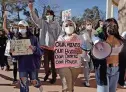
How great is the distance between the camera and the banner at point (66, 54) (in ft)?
24.5

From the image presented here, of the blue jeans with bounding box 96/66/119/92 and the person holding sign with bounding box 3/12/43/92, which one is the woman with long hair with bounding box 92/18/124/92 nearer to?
the blue jeans with bounding box 96/66/119/92

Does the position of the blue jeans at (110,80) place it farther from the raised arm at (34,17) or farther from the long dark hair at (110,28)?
the raised arm at (34,17)

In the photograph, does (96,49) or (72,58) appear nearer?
(96,49)

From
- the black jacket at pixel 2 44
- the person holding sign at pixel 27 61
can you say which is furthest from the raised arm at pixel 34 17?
the black jacket at pixel 2 44

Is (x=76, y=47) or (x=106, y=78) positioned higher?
(x=76, y=47)

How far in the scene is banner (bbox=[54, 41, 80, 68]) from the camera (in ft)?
24.5

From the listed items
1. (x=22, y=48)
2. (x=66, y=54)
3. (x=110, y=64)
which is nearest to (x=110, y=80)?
(x=110, y=64)

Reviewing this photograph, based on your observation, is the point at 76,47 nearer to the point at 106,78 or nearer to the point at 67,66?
the point at 67,66

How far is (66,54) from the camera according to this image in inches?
300

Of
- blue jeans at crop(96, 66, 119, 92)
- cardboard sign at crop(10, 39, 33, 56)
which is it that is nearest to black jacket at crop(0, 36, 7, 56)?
cardboard sign at crop(10, 39, 33, 56)

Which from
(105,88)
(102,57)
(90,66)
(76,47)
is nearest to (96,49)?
(102,57)

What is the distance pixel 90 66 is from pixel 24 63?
139 inches

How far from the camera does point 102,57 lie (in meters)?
5.54

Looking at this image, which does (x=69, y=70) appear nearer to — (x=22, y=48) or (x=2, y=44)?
(x=22, y=48)
